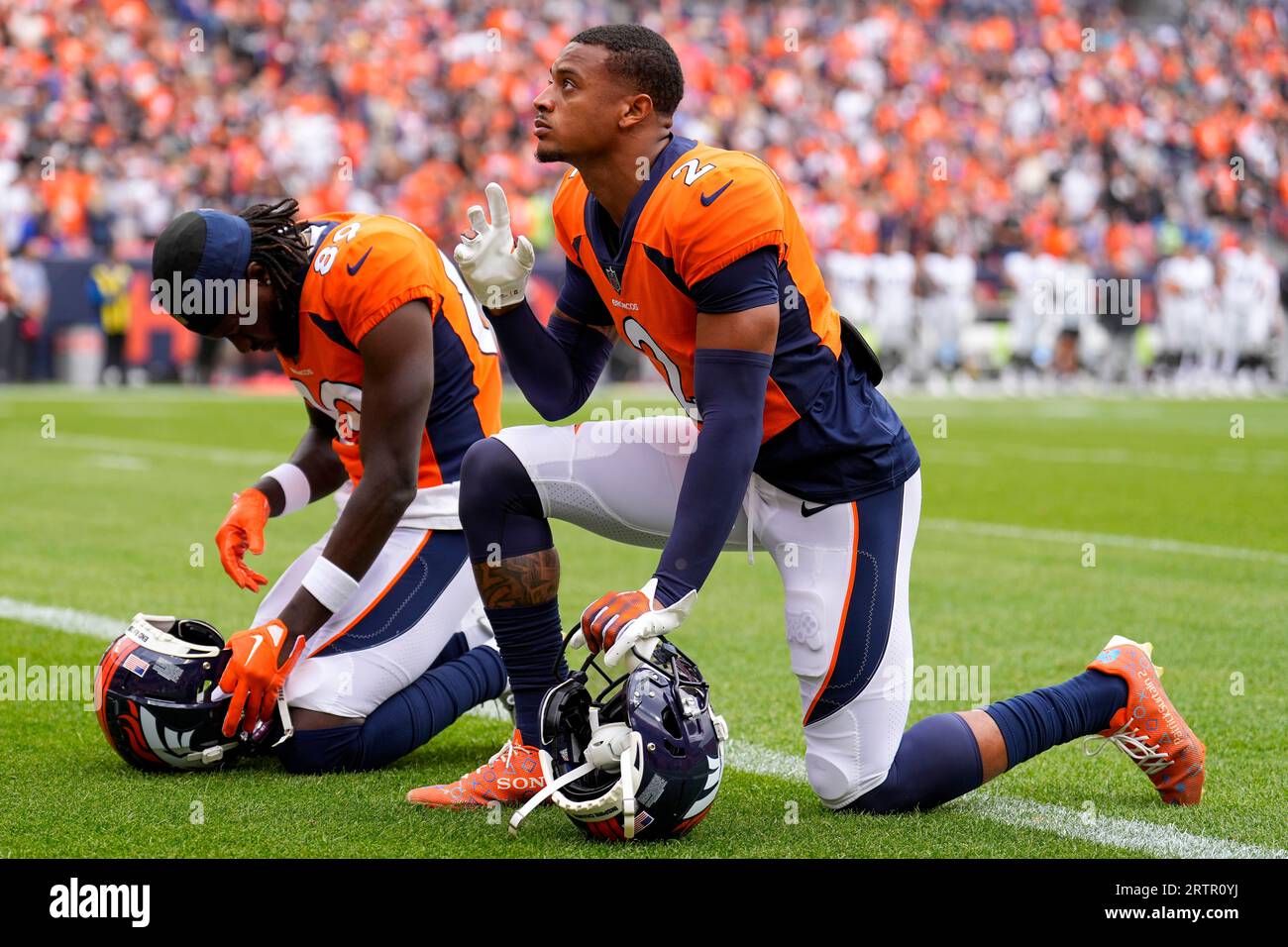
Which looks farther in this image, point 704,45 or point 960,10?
point 960,10

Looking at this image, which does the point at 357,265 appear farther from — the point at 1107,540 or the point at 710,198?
the point at 1107,540

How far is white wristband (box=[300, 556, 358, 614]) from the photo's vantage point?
360 centimetres

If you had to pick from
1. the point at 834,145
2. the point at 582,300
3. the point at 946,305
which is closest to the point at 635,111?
the point at 582,300

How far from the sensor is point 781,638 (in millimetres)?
5418

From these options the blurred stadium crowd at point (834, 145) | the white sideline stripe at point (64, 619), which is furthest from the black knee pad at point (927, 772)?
the blurred stadium crowd at point (834, 145)


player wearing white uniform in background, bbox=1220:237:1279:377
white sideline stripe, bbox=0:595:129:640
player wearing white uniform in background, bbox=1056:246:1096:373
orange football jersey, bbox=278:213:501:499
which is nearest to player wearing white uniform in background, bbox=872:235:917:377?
player wearing white uniform in background, bbox=1056:246:1096:373

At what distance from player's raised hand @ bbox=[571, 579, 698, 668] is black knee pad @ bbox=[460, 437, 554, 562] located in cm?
46

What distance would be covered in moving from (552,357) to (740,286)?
2.17ft

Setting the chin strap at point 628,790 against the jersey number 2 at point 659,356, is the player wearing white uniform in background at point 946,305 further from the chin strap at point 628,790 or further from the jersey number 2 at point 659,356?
the chin strap at point 628,790

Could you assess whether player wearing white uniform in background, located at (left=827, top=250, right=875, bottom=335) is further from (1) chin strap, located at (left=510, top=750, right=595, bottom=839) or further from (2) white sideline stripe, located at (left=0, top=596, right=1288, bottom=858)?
(1) chin strap, located at (left=510, top=750, right=595, bottom=839)

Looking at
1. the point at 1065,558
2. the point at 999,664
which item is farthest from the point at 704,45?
the point at 999,664

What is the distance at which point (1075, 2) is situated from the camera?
29.0 meters

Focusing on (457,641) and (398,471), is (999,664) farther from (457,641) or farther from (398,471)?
(398,471)
